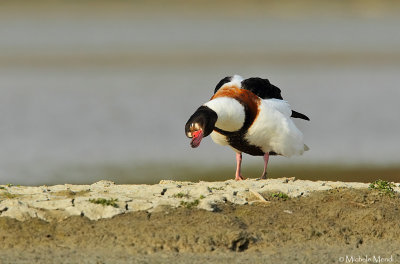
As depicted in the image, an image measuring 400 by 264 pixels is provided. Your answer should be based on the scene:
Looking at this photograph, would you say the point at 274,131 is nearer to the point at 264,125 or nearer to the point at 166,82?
the point at 264,125

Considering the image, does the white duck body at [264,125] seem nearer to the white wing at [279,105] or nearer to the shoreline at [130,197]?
the white wing at [279,105]

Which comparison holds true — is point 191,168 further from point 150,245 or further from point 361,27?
point 361,27

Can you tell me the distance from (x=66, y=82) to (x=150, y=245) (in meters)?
16.1

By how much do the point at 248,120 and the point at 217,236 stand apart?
8.74ft

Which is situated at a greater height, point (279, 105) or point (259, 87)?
point (259, 87)

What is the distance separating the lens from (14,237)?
6.76 m

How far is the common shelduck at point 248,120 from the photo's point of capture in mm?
8820

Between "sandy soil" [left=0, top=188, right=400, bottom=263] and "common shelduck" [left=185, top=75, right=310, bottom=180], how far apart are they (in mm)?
1430

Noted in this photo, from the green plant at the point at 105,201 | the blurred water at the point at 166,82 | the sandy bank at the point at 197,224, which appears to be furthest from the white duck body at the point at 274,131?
the blurred water at the point at 166,82

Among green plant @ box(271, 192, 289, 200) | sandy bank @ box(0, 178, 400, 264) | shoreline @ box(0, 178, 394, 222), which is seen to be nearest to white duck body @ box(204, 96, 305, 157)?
shoreline @ box(0, 178, 394, 222)

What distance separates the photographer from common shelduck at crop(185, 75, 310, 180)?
347 inches

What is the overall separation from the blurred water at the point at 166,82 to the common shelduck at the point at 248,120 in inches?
140

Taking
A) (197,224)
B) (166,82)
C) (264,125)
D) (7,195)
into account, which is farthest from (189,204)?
(166,82)

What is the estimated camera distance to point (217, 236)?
22.2ft
